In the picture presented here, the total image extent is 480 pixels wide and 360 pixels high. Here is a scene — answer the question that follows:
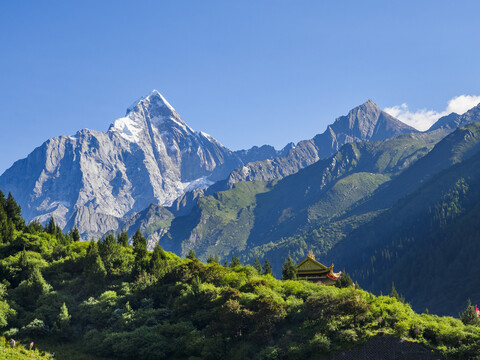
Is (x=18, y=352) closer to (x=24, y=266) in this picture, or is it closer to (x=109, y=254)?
(x=24, y=266)

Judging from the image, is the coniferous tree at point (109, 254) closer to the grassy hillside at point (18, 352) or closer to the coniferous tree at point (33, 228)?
the grassy hillside at point (18, 352)

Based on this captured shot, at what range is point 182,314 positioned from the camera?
223 feet

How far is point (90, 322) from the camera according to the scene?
69.2 metres

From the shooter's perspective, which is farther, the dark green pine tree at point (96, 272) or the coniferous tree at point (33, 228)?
the coniferous tree at point (33, 228)

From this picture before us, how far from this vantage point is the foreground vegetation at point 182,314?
55.9m

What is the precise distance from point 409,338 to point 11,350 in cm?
4657

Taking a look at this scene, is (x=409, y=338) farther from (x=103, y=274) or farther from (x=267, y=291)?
(x=103, y=274)

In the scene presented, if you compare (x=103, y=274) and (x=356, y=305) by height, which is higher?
(x=103, y=274)

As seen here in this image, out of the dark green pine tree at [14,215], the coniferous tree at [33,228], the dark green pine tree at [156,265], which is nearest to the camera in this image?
the dark green pine tree at [156,265]

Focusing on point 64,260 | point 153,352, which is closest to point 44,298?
point 64,260

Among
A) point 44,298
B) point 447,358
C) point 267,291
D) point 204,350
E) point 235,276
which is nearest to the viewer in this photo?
point 447,358

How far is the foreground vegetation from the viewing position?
55938mm

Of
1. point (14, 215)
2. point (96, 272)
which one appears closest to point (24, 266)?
point (96, 272)

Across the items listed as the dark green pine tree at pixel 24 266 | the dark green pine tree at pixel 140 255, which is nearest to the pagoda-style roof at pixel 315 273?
the dark green pine tree at pixel 140 255
